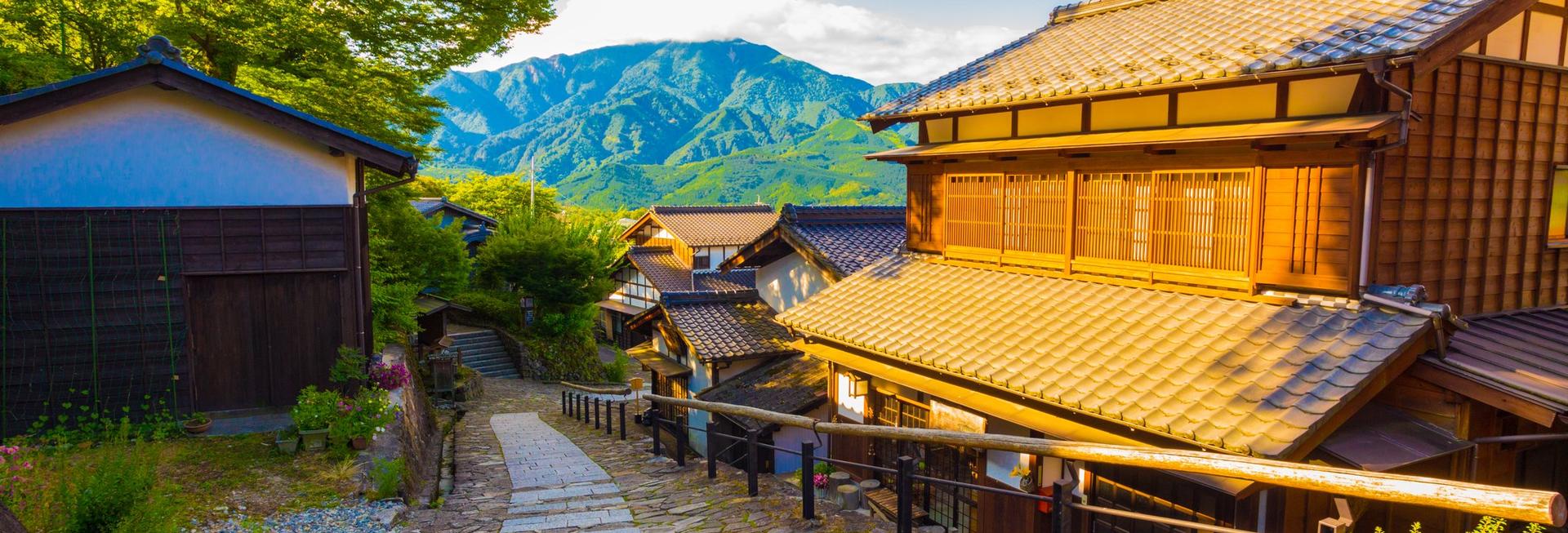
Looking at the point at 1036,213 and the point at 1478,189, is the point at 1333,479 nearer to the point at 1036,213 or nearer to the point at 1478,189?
the point at 1478,189

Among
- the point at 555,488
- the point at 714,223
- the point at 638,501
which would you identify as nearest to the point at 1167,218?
the point at 638,501

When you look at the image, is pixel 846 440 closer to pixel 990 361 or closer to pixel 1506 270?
pixel 990 361

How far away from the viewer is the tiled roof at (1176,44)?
7.11 m

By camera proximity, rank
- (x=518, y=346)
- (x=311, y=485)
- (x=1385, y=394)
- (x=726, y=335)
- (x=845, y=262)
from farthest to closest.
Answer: (x=518, y=346)
(x=726, y=335)
(x=845, y=262)
(x=311, y=485)
(x=1385, y=394)

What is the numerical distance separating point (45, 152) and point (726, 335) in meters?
12.3

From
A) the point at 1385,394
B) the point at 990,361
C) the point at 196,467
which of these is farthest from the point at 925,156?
the point at 196,467

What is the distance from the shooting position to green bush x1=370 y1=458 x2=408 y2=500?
9.00 meters

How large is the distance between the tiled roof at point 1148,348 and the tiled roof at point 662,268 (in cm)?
2817

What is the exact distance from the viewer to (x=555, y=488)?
11180 mm

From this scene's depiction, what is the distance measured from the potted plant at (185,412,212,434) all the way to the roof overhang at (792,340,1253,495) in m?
8.58

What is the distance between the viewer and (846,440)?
40.4ft

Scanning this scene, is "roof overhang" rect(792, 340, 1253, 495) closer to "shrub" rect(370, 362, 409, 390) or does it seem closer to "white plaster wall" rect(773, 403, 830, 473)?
"white plaster wall" rect(773, 403, 830, 473)

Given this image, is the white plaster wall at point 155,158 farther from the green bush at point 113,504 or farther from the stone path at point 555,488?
the green bush at point 113,504

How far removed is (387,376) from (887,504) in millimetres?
7923
